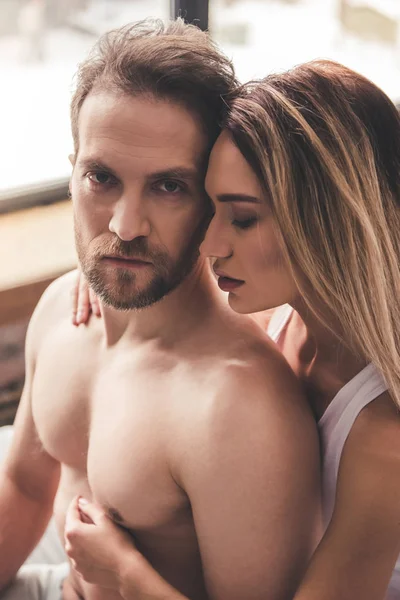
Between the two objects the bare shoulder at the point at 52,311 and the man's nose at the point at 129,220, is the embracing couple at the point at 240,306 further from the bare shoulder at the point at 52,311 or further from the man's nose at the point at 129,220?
the bare shoulder at the point at 52,311

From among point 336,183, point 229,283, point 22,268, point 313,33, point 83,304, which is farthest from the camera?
point 313,33

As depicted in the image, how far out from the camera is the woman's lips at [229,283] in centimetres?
108

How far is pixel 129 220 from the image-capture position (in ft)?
3.34

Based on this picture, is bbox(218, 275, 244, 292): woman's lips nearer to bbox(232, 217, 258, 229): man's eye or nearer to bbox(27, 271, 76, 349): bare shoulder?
bbox(232, 217, 258, 229): man's eye

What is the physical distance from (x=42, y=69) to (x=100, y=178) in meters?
1.33

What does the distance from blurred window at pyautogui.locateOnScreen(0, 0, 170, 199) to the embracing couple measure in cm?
113

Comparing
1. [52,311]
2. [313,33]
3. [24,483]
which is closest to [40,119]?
[313,33]

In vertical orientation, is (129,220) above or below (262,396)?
above

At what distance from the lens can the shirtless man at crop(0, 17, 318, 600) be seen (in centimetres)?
102

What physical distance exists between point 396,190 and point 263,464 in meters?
0.38

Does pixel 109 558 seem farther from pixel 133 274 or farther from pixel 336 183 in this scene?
pixel 336 183

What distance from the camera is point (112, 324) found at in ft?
4.09

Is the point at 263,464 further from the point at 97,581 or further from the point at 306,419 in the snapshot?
the point at 97,581

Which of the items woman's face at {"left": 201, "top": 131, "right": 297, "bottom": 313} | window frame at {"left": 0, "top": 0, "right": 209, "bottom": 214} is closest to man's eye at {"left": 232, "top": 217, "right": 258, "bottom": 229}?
woman's face at {"left": 201, "top": 131, "right": 297, "bottom": 313}
